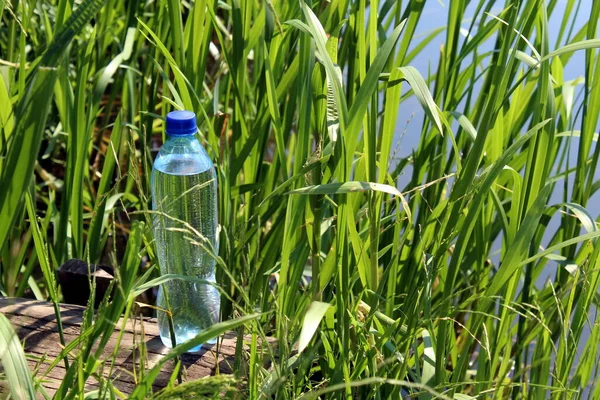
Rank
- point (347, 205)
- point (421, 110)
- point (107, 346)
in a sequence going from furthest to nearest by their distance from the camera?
point (421, 110)
point (107, 346)
point (347, 205)

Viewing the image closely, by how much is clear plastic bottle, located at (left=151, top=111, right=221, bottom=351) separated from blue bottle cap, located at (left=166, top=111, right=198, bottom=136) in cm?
10

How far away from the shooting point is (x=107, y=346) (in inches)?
55.2

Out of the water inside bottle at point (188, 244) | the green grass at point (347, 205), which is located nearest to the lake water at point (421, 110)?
the green grass at point (347, 205)

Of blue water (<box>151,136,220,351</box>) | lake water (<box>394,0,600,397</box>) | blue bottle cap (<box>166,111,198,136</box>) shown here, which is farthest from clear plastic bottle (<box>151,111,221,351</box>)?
lake water (<box>394,0,600,397</box>)

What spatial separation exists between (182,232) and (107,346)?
230 millimetres

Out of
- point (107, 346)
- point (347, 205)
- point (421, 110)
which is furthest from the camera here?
point (421, 110)

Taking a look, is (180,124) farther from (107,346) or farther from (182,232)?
(107,346)

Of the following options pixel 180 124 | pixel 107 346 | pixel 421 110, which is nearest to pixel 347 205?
pixel 180 124

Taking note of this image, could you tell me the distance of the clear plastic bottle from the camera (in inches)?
55.6

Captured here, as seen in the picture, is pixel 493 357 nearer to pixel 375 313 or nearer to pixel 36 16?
pixel 375 313

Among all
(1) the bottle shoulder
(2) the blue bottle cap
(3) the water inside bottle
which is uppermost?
(2) the blue bottle cap

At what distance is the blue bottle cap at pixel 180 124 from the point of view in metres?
1.27

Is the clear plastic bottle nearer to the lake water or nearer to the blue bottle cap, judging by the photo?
the blue bottle cap

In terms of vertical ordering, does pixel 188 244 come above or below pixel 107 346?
above
